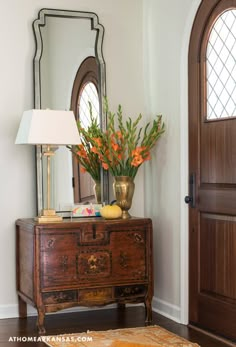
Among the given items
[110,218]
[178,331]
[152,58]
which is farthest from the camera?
[152,58]

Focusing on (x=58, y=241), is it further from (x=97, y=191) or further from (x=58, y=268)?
(x=97, y=191)

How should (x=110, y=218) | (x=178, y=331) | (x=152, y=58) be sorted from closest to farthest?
(x=178, y=331) → (x=110, y=218) → (x=152, y=58)

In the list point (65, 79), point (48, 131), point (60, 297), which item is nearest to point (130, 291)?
point (60, 297)

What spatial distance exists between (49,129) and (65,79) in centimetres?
59

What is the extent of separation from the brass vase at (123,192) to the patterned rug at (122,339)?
2.70 feet

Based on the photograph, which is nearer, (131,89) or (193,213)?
(193,213)

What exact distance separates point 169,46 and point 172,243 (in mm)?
1372

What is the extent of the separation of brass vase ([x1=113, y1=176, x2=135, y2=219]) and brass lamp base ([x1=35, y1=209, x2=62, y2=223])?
0.45 m

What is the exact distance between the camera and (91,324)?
4293 mm

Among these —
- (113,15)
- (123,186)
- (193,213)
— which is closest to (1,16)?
(113,15)

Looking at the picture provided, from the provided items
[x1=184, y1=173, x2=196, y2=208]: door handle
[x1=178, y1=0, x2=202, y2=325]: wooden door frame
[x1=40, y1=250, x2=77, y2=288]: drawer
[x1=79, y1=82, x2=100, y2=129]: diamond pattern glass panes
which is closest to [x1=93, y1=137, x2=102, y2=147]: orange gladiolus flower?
[x1=79, y1=82, x2=100, y2=129]: diamond pattern glass panes

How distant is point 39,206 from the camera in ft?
14.9

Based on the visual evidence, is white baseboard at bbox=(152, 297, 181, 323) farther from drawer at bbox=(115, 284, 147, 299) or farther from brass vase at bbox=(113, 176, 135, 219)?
brass vase at bbox=(113, 176, 135, 219)

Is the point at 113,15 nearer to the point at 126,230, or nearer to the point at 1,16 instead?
the point at 1,16
